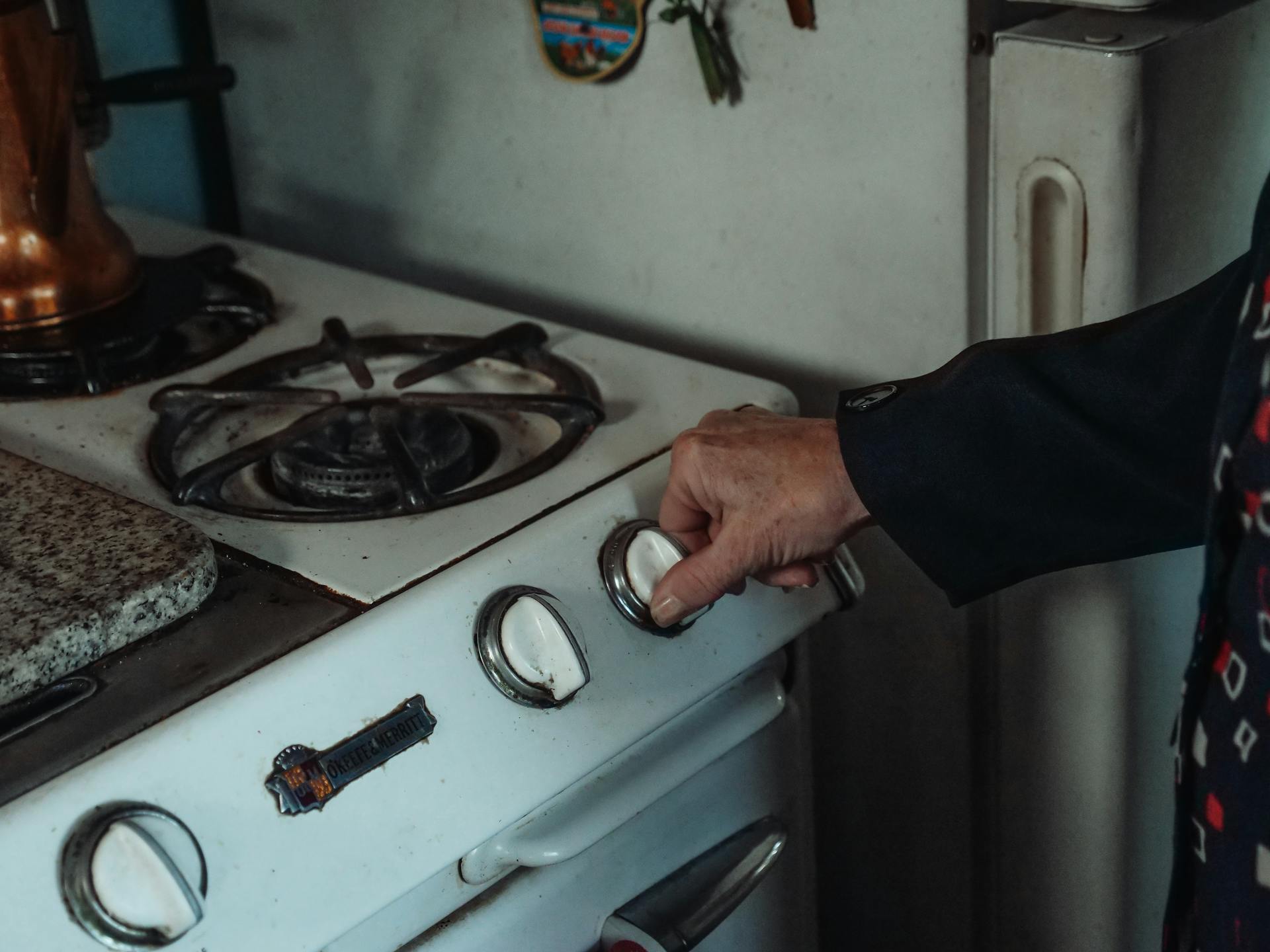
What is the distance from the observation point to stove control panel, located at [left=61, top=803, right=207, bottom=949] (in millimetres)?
560

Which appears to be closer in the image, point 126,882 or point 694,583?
point 126,882

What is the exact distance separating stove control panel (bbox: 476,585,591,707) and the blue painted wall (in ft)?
2.71

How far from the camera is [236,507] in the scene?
31.0 inches

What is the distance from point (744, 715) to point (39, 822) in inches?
15.3

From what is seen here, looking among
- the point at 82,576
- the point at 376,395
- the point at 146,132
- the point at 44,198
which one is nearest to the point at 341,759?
the point at 82,576

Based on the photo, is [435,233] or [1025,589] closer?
[1025,589]

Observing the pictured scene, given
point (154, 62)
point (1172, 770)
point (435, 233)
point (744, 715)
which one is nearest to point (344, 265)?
point (435, 233)

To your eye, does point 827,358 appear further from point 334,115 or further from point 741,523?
point 334,115

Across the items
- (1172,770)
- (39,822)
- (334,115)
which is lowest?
(1172,770)

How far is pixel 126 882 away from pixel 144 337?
1.61ft

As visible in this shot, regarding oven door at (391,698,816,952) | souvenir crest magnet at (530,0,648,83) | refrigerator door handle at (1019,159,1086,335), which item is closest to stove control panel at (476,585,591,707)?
oven door at (391,698,816,952)

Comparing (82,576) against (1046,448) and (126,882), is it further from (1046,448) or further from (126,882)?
(1046,448)

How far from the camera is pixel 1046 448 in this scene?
2.37ft

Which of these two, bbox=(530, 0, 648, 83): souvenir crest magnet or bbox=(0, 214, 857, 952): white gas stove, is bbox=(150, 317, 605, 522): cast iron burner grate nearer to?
bbox=(0, 214, 857, 952): white gas stove
